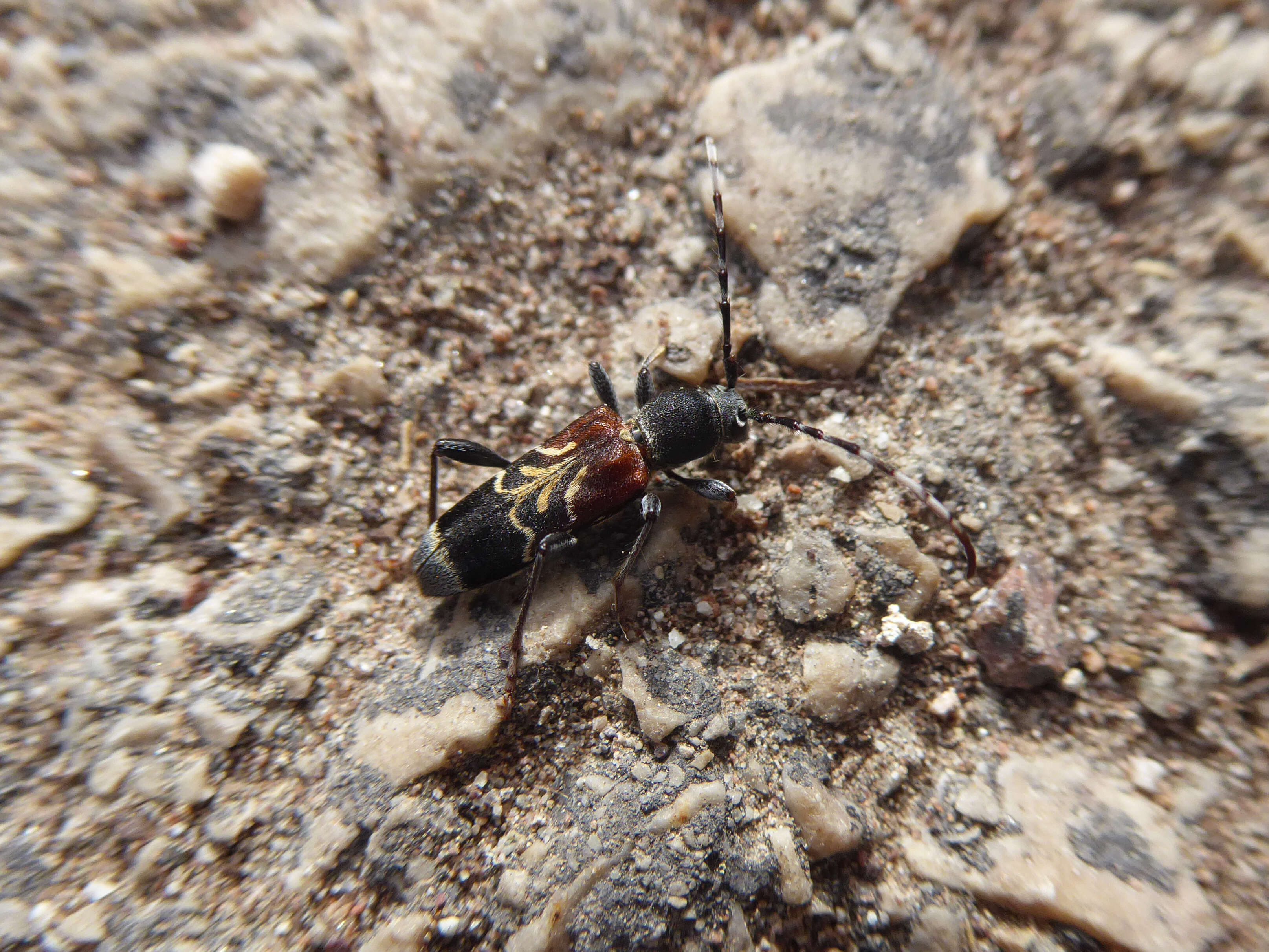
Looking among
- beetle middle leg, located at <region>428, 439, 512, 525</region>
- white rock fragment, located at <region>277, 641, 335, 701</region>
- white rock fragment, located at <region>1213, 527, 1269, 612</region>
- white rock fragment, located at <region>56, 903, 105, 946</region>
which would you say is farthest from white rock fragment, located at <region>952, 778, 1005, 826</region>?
white rock fragment, located at <region>56, 903, 105, 946</region>

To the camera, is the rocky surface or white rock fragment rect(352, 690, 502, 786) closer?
the rocky surface

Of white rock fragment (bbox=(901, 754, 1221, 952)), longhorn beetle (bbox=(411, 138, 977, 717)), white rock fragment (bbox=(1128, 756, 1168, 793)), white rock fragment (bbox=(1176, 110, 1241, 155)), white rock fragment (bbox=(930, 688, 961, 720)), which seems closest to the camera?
white rock fragment (bbox=(901, 754, 1221, 952))

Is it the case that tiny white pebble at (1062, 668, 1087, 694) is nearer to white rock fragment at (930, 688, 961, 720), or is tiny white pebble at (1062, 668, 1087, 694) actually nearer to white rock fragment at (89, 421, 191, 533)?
white rock fragment at (930, 688, 961, 720)

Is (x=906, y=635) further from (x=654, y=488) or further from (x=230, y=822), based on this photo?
(x=230, y=822)

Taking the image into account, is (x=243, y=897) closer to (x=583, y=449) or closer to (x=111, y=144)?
(x=583, y=449)

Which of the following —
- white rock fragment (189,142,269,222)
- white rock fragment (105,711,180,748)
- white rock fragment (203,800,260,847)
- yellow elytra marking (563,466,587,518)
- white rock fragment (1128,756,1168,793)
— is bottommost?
white rock fragment (1128,756,1168,793)

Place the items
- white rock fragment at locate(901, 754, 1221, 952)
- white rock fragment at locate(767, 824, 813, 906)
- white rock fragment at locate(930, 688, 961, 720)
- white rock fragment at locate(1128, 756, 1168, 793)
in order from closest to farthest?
white rock fragment at locate(901, 754, 1221, 952), white rock fragment at locate(767, 824, 813, 906), white rock fragment at locate(1128, 756, 1168, 793), white rock fragment at locate(930, 688, 961, 720)

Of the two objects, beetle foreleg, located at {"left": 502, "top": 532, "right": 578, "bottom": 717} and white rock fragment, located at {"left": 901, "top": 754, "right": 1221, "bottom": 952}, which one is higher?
beetle foreleg, located at {"left": 502, "top": 532, "right": 578, "bottom": 717}
